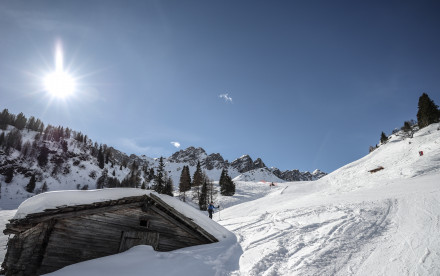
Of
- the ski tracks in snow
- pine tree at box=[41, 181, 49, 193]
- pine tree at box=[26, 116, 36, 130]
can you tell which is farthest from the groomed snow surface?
pine tree at box=[26, 116, 36, 130]

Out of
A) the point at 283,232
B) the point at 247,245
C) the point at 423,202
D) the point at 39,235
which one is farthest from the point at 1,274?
the point at 423,202

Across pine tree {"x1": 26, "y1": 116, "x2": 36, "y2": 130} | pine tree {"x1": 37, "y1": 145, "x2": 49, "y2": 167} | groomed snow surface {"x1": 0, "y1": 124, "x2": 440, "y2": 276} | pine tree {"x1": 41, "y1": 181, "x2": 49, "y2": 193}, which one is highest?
pine tree {"x1": 26, "y1": 116, "x2": 36, "y2": 130}

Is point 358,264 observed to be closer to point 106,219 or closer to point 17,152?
point 106,219

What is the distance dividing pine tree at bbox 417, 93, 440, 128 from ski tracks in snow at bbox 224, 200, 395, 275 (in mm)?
56904

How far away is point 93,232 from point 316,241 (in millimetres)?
9621

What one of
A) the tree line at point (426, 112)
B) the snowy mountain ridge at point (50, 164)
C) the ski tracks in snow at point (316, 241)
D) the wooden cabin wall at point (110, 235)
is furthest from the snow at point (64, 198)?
the snowy mountain ridge at point (50, 164)

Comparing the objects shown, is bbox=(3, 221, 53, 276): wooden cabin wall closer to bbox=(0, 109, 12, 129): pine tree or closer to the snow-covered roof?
the snow-covered roof

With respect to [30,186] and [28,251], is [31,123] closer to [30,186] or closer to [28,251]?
[30,186]

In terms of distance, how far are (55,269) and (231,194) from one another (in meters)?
46.6

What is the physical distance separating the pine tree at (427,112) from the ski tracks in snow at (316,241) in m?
56.9

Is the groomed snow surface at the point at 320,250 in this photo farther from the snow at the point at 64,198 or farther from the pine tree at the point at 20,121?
the pine tree at the point at 20,121

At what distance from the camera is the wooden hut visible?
25.5ft

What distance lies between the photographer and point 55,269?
7.88 m

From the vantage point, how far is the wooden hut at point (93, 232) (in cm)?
778
